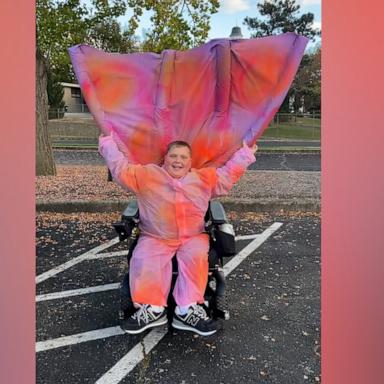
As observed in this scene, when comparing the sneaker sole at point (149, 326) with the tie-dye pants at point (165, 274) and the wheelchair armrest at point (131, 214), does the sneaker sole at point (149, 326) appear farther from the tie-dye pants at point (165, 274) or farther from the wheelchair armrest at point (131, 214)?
the wheelchair armrest at point (131, 214)

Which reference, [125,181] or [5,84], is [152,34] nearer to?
[125,181]

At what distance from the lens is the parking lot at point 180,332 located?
229 cm

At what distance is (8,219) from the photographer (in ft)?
3.31

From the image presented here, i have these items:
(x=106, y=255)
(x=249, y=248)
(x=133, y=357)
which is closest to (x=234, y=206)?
(x=249, y=248)

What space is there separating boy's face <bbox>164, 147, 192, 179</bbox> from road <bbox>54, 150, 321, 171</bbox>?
883cm

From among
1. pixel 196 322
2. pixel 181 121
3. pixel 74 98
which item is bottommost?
pixel 196 322

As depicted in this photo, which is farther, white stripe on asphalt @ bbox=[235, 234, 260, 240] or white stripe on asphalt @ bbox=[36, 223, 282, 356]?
white stripe on asphalt @ bbox=[235, 234, 260, 240]

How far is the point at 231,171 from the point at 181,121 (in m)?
0.47

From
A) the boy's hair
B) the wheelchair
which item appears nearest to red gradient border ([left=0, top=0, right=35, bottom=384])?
the wheelchair

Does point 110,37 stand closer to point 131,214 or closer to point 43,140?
point 43,140

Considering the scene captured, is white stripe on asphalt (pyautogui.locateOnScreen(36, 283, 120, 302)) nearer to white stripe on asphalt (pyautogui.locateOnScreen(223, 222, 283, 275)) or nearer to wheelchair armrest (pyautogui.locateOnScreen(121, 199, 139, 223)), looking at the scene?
wheelchair armrest (pyautogui.locateOnScreen(121, 199, 139, 223))

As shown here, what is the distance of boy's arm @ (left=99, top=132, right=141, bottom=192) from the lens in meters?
2.75

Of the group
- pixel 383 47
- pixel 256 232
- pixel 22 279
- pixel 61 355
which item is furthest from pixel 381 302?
pixel 256 232

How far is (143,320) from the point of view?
257 cm
